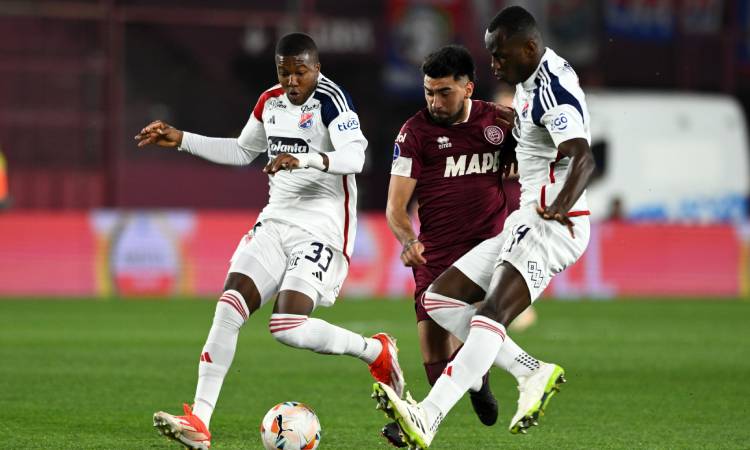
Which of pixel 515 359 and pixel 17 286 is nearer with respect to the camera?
pixel 515 359

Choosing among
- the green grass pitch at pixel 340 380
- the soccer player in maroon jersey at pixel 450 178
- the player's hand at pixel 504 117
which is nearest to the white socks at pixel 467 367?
the green grass pitch at pixel 340 380

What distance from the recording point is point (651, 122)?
23.5 meters

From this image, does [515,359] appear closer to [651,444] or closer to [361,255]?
[651,444]

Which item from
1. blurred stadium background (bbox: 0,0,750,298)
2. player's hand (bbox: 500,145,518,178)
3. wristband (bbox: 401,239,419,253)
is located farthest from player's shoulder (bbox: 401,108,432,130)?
blurred stadium background (bbox: 0,0,750,298)

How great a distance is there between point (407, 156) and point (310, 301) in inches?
37.7

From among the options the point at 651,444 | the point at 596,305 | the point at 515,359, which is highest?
the point at 515,359

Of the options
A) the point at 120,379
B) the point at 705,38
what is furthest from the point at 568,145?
the point at 705,38

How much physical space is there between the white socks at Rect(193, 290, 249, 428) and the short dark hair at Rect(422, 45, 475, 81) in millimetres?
1563

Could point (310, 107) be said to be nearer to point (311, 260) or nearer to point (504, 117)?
point (311, 260)

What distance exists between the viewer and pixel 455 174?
8078 mm

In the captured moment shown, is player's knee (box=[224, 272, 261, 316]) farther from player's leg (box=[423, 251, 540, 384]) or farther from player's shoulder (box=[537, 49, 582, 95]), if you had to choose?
player's shoulder (box=[537, 49, 582, 95])

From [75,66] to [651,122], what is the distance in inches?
370

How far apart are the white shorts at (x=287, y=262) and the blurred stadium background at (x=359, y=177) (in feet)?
18.9

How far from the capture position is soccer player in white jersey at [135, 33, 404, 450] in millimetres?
7516
